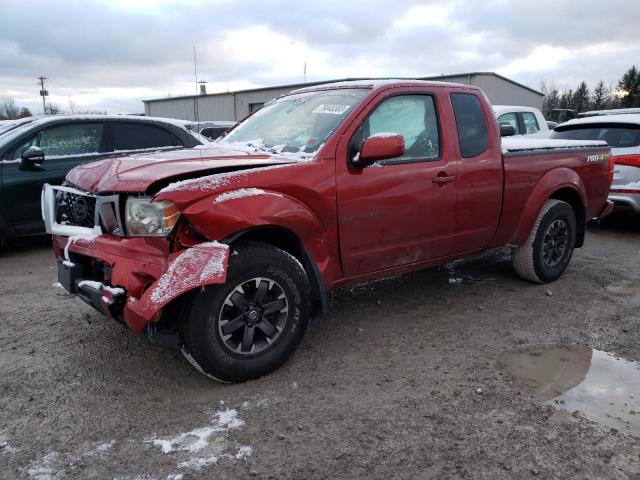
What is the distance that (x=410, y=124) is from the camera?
4.00 m

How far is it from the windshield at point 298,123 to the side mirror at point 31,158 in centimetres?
294

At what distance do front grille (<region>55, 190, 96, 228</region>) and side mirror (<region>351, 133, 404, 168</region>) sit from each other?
1.77 m

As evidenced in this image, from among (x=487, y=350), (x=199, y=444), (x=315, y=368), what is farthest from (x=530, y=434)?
(x=199, y=444)

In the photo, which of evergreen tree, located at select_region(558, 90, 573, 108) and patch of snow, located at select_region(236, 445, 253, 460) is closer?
patch of snow, located at select_region(236, 445, 253, 460)

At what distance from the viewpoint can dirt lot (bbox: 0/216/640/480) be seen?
2.46 metres

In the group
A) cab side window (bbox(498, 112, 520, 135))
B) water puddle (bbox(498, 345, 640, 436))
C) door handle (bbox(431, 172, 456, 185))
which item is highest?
cab side window (bbox(498, 112, 520, 135))

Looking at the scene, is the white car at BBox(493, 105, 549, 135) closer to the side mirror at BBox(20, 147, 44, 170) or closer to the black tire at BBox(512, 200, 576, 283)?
the black tire at BBox(512, 200, 576, 283)

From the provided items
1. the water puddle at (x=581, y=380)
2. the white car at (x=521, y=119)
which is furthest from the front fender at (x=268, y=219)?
the white car at (x=521, y=119)

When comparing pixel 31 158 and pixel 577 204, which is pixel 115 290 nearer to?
pixel 31 158

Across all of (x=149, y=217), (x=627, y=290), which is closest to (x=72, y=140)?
(x=149, y=217)

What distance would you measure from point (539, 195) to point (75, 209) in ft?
12.9

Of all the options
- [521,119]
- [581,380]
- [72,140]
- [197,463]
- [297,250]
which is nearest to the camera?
[197,463]

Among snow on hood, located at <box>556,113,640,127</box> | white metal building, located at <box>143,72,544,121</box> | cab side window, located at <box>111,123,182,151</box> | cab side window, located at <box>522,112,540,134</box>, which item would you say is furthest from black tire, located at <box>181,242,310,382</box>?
white metal building, located at <box>143,72,544,121</box>

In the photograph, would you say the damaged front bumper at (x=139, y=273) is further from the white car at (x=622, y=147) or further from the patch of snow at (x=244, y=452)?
the white car at (x=622, y=147)
